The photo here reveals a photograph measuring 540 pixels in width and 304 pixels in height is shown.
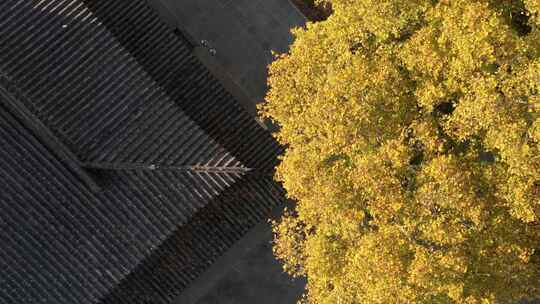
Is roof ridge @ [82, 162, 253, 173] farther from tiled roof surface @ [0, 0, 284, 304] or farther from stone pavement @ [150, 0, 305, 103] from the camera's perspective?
stone pavement @ [150, 0, 305, 103]

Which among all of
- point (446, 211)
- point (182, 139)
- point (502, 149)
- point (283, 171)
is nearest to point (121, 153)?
point (182, 139)

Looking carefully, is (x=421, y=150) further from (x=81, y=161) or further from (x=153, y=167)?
(x=81, y=161)

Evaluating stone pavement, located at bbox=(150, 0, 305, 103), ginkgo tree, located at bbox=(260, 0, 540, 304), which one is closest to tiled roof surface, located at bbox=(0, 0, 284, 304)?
ginkgo tree, located at bbox=(260, 0, 540, 304)

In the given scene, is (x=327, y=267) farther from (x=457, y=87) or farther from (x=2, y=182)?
(x=2, y=182)

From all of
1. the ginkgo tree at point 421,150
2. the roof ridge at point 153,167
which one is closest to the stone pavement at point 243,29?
the ginkgo tree at point 421,150

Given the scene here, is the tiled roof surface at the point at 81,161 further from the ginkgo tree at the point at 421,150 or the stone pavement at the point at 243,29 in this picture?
the stone pavement at the point at 243,29
